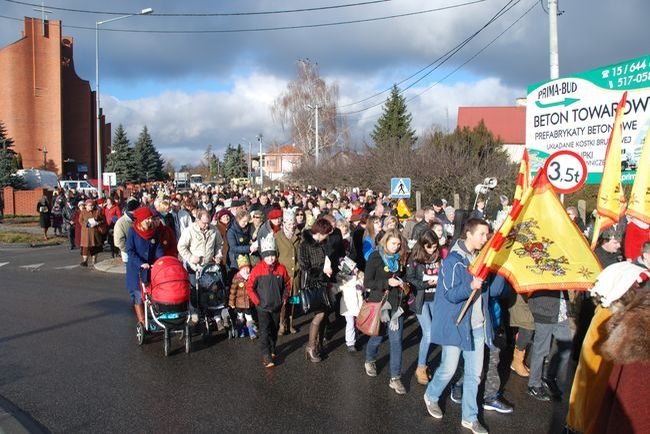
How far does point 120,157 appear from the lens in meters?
70.8

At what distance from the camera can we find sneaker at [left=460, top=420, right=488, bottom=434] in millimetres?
5219

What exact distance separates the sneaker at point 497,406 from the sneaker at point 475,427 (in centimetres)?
53

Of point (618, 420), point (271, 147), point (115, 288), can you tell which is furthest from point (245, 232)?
point (271, 147)

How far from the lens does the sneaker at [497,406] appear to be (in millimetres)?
5742

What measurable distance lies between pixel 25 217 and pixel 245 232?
3160cm

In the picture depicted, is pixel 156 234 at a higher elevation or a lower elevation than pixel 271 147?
lower

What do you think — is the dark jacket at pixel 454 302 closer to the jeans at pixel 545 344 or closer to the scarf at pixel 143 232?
the jeans at pixel 545 344

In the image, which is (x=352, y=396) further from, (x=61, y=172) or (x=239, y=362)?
(x=61, y=172)

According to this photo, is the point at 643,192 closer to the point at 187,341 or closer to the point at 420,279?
the point at 420,279

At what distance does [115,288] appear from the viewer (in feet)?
41.2

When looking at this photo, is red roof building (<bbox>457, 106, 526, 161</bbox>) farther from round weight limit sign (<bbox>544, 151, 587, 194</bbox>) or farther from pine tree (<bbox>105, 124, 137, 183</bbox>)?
round weight limit sign (<bbox>544, 151, 587, 194</bbox>)

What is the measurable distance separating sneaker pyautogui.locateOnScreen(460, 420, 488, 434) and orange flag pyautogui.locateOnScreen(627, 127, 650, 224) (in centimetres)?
296

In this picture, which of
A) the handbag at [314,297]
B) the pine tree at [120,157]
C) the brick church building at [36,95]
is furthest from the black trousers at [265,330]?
the pine tree at [120,157]

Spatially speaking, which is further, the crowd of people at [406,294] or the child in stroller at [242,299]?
the child in stroller at [242,299]
